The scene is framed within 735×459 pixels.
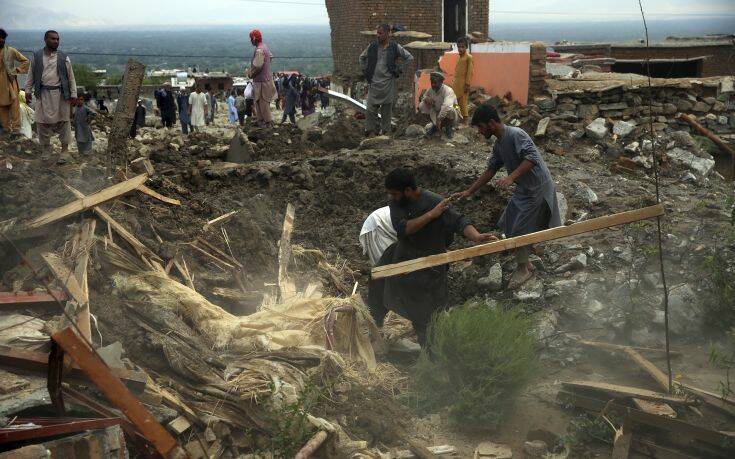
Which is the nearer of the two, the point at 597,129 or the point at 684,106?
the point at 597,129

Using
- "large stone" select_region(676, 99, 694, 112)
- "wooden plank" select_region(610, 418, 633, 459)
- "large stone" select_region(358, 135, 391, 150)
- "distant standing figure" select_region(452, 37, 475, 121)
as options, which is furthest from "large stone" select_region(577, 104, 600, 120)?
"wooden plank" select_region(610, 418, 633, 459)

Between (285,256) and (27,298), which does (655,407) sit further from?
(27,298)

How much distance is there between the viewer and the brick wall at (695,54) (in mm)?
19086

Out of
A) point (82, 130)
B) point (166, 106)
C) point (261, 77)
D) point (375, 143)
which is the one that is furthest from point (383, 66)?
point (166, 106)

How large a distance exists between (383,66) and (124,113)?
3.73 metres

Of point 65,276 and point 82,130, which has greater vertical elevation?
point 82,130

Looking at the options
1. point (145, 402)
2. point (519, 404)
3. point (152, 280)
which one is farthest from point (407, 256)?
point (145, 402)

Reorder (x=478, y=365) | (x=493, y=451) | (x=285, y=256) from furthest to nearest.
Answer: (x=285, y=256)
(x=478, y=365)
(x=493, y=451)

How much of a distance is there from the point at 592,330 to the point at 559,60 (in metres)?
14.6

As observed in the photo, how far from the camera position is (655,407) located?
4.07 m

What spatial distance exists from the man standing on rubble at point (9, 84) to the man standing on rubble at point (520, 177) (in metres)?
6.55

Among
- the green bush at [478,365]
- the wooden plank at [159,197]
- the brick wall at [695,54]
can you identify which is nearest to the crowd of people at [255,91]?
the wooden plank at [159,197]

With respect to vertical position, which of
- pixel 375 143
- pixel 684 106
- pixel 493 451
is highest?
pixel 684 106

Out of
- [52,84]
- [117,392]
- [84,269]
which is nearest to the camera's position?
[117,392]
